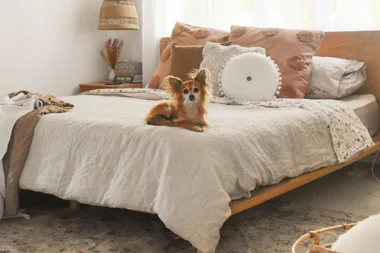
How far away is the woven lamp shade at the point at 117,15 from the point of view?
14.1ft

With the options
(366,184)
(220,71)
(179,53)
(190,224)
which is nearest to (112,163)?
(190,224)

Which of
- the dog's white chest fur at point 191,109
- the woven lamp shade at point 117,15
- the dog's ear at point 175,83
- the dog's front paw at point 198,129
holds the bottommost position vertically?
the dog's front paw at point 198,129

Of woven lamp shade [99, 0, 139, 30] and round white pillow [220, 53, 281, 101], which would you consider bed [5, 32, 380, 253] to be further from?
woven lamp shade [99, 0, 139, 30]

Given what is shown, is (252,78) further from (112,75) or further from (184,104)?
(112,75)

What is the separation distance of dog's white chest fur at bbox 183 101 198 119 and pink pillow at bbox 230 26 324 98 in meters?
1.11

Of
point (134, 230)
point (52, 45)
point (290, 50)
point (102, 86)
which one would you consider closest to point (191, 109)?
point (134, 230)

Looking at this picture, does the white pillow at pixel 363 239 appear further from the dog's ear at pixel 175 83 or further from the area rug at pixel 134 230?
the dog's ear at pixel 175 83

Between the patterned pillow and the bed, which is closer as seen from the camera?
the bed

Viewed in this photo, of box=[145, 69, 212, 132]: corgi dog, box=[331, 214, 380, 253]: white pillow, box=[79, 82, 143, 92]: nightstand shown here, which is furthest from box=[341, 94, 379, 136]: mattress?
box=[331, 214, 380, 253]: white pillow

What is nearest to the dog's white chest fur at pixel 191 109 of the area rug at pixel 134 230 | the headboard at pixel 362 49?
the area rug at pixel 134 230

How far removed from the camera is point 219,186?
6.98 ft

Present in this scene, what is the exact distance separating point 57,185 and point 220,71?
1.27 m

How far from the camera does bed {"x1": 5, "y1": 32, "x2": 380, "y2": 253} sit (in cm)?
212

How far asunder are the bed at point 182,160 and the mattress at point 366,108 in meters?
0.20
